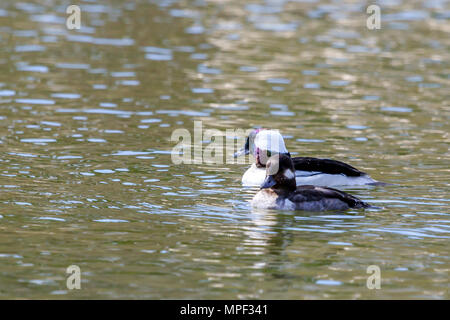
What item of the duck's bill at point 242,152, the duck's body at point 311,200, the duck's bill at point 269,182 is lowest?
the duck's body at point 311,200

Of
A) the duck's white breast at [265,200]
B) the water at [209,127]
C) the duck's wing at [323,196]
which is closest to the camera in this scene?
the water at [209,127]

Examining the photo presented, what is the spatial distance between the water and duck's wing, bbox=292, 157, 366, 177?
0.29 meters

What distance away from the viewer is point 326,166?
14.8 m

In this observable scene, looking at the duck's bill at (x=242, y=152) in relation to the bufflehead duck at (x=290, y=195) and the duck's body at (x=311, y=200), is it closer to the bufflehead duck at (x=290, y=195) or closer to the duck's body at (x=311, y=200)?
the bufflehead duck at (x=290, y=195)

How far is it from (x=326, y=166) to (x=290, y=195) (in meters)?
1.58

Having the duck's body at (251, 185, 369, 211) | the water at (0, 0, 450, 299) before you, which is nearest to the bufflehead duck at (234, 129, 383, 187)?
the water at (0, 0, 450, 299)

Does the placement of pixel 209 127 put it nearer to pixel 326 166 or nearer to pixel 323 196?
pixel 326 166

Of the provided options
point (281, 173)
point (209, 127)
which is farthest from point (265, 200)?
point (209, 127)

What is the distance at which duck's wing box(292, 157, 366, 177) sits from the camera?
14.7 meters

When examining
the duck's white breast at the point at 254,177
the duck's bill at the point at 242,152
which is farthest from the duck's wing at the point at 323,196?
the duck's bill at the point at 242,152

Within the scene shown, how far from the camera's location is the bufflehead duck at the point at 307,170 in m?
14.7

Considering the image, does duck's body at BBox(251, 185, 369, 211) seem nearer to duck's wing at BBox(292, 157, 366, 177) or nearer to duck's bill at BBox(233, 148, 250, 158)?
duck's wing at BBox(292, 157, 366, 177)

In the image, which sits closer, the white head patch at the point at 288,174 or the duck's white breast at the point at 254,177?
the white head patch at the point at 288,174
